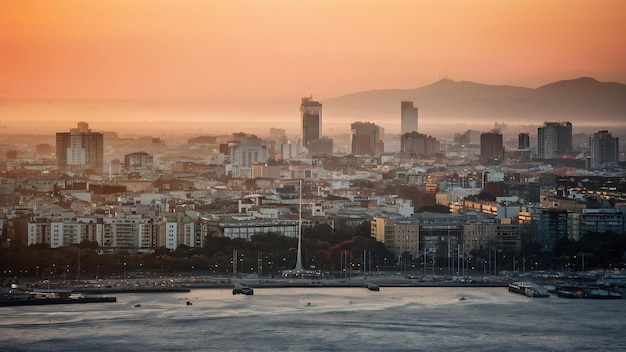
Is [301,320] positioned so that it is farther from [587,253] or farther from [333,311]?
[587,253]

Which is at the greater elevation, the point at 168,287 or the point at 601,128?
the point at 601,128

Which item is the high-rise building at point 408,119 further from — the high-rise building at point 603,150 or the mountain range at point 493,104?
the high-rise building at point 603,150

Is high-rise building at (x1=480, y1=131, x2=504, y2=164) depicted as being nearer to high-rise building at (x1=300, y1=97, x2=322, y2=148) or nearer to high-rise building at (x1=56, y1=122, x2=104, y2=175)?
high-rise building at (x1=300, y1=97, x2=322, y2=148)

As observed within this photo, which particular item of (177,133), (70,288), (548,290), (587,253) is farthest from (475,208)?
(177,133)

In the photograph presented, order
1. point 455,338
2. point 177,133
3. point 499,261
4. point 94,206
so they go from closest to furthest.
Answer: point 455,338, point 499,261, point 94,206, point 177,133

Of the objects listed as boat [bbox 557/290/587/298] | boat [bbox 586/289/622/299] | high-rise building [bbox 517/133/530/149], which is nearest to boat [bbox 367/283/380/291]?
boat [bbox 557/290/587/298]

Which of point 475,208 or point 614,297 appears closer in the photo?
point 614,297

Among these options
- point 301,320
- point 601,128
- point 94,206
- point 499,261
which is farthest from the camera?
point 601,128
